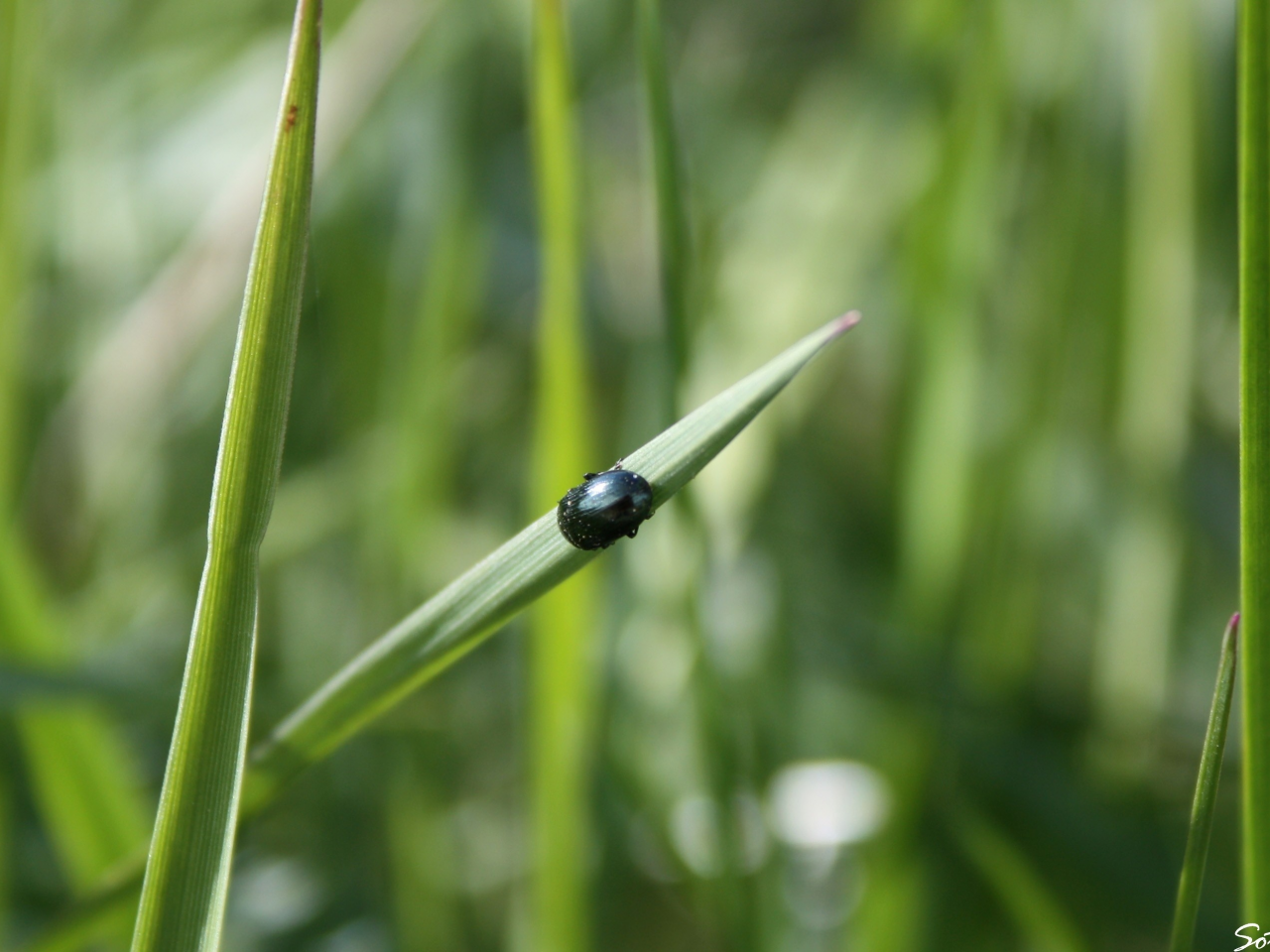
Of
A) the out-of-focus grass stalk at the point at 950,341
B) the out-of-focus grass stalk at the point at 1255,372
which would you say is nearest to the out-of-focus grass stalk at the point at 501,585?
the out-of-focus grass stalk at the point at 1255,372

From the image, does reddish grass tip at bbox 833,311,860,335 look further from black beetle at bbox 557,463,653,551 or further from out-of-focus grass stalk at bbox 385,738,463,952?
out-of-focus grass stalk at bbox 385,738,463,952

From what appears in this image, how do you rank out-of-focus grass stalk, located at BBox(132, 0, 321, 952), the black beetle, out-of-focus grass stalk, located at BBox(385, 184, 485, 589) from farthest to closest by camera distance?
out-of-focus grass stalk, located at BBox(385, 184, 485, 589)
the black beetle
out-of-focus grass stalk, located at BBox(132, 0, 321, 952)

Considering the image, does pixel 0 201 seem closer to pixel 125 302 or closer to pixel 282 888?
pixel 125 302

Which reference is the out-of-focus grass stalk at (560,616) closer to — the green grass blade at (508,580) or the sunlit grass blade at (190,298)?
the green grass blade at (508,580)

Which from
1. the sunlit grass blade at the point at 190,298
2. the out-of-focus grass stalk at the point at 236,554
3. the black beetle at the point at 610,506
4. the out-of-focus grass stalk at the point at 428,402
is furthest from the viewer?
the sunlit grass blade at the point at 190,298

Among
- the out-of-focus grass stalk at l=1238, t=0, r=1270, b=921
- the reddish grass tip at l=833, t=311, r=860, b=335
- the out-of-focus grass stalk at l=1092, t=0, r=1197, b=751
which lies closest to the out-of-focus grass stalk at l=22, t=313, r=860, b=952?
the reddish grass tip at l=833, t=311, r=860, b=335

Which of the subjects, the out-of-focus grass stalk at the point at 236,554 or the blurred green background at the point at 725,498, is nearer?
the out-of-focus grass stalk at the point at 236,554
